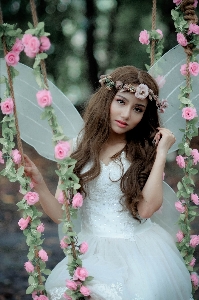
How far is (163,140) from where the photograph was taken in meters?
1.94

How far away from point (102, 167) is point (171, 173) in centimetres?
448

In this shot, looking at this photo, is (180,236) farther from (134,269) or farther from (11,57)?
(11,57)

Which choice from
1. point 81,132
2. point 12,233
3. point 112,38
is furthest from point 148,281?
point 112,38

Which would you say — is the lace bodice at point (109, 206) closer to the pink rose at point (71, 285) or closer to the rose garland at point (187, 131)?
the rose garland at point (187, 131)

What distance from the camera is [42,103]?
1605 millimetres

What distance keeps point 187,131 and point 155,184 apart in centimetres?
32

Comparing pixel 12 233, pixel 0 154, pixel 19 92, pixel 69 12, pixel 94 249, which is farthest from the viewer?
pixel 69 12

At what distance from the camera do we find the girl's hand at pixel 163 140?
1.93 metres

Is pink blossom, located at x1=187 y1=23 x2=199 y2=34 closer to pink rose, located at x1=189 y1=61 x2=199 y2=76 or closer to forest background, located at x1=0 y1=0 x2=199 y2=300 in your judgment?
pink rose, located at x1=189 y1=61 x2=199 y2=76

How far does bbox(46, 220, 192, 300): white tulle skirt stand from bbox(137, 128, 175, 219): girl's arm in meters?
0.14

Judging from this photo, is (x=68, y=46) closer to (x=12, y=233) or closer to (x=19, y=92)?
(x=12, y=233)

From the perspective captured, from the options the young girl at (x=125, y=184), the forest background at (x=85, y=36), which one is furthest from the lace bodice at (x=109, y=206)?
the forest background at (x=85, y=36)

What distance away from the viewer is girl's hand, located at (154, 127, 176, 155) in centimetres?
193

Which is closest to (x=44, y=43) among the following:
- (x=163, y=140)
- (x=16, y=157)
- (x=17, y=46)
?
(x=17, y=46)
